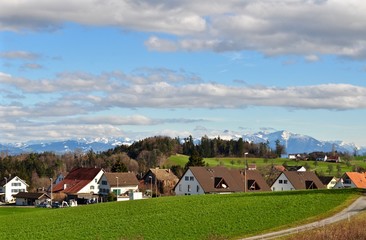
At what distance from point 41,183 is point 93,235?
12304 cm

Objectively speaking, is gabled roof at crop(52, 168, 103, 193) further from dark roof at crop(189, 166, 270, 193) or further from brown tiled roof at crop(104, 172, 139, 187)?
dark roof at crop(189, 166, 270, 193)

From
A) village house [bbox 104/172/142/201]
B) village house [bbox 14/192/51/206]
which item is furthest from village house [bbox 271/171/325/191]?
village house [bbox 14/192/51/206]

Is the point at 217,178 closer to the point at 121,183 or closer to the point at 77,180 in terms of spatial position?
the point at 121,183

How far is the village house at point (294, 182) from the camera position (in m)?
116

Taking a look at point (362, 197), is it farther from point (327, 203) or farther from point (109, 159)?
point (109, 159)

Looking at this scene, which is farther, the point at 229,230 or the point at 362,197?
the point at 362,197

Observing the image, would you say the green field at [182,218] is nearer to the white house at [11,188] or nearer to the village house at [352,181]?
the village house at [352,181]

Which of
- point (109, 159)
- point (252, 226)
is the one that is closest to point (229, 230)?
point (252, 226)

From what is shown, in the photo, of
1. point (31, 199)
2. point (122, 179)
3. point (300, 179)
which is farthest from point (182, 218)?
point (31, 199)

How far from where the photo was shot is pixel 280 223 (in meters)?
44.6

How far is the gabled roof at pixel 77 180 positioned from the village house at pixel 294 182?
41.3 metres

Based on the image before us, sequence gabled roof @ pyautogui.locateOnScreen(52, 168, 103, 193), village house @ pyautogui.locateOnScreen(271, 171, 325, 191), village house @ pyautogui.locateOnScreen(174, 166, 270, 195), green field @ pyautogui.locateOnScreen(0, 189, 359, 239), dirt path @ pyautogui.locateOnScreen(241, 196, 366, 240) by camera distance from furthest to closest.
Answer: gabled roof @ pyautogui.locateOnScreen(52, 168, 103, 193)
village house @ pyautogui.locateOnScreen(271, 171, 325, 191)
village house @ pyautogui.locateOnScreen(174, 166, 270, 195)
green field @ pyautogui.locateOnScreen(0, 189, 359, 239)
dirt path @ pyautogui.locateOnScreen(241, 196, 366, 240)

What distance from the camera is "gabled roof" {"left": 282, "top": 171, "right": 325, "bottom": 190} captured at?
381 feet

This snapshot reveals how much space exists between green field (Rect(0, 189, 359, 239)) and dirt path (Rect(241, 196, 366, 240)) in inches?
44.4
